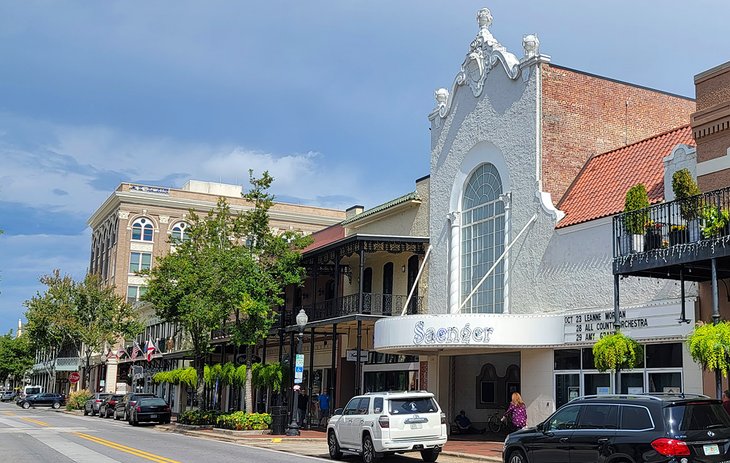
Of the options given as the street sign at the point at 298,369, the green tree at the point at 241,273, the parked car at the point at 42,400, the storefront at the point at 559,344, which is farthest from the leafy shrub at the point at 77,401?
the storefront at the point at 559,344

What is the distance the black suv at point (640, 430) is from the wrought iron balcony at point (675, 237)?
4.45 m

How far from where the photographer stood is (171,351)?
59.8 m

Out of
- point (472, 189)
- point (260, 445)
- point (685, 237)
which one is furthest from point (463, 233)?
point (685, 237)

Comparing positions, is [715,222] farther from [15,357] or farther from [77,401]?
[15,357]

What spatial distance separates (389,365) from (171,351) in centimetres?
2961

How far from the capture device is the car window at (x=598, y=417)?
13.1 metres

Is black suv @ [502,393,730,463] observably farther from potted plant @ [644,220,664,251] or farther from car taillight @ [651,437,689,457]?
potted plant @ [644,220,664,251]

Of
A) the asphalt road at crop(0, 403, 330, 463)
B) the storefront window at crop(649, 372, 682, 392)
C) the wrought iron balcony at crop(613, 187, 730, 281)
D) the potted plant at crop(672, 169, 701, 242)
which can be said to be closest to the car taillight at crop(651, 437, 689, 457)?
the wrought iron balcony at crop(613, 187, 730, 281)

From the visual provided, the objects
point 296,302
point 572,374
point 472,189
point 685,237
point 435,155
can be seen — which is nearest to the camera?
point 685,237

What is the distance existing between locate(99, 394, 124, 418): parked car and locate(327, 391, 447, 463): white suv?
33.1 metres

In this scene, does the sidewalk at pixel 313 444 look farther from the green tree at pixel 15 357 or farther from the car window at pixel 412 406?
the green tree at pixel 15 357

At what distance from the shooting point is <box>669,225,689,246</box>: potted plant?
17384 millimetres

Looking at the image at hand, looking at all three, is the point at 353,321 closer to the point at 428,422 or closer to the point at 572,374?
the point at 572,374

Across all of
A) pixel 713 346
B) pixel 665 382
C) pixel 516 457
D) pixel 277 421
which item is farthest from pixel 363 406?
pixel 277 421
